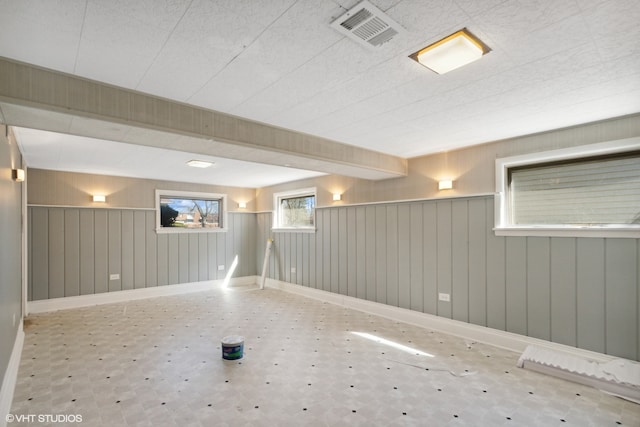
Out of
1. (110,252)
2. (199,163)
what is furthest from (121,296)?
(199,163)

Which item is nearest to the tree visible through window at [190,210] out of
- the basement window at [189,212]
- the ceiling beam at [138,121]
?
the basement window at [189,212]

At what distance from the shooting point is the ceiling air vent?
60.8 inches

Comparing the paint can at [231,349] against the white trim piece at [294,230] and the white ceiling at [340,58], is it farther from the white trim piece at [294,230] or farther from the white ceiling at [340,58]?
the white trim piece at [294,230]

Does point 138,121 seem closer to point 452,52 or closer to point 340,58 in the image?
point 340,58

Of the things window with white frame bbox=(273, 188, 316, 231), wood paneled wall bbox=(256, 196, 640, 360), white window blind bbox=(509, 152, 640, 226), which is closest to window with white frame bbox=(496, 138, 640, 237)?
white window blind bbox=(509, 152, 640, 226)

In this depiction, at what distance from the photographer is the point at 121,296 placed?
243 inches

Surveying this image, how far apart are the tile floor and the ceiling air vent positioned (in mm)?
2548

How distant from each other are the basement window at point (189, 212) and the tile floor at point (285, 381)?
2.67 meters

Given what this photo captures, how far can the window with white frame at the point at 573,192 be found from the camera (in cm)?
310

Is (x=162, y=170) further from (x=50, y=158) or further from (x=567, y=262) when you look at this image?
(x=567, y=262)

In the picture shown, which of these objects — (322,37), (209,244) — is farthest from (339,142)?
(209,244)

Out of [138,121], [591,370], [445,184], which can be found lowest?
[591,370]

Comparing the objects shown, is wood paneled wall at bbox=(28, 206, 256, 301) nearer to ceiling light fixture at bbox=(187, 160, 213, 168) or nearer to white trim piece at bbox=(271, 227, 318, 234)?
white trim piece at bbox=(271, 227, 318, 234)

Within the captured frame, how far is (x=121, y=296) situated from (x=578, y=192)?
7361 mm
